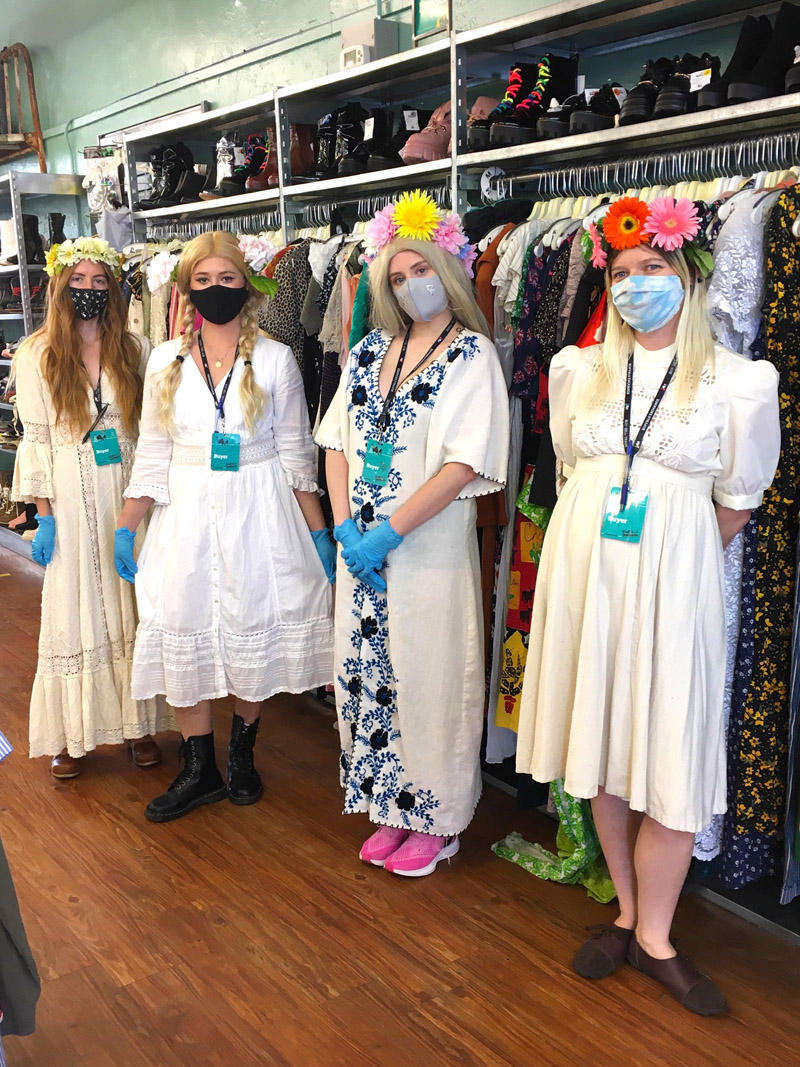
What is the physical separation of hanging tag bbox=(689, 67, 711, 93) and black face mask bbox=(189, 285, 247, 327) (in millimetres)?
1354

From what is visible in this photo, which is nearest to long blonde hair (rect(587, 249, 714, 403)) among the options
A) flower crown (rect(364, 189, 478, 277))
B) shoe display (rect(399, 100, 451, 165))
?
flower crown (rect(364, 189, 478, 277))

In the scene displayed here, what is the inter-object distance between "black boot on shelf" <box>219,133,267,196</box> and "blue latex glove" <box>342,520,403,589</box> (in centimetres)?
245

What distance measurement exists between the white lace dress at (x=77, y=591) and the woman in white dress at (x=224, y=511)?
0.85 ft

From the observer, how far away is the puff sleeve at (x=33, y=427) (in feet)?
10.5

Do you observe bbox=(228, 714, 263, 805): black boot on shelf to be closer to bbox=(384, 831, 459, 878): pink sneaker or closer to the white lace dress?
the white lace dress

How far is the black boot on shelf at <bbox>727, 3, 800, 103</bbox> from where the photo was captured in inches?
96.5

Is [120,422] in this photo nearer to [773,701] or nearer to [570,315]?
[570,315]

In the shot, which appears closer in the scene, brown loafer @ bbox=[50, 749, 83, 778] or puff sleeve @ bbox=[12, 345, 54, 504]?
puff sleeve @ bbox=[12, 345, 54, 504]

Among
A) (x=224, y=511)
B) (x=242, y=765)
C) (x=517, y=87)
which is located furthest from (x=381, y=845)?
(x=517, y=87)

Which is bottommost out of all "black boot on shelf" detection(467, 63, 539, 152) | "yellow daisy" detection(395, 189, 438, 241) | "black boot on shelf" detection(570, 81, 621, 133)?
"yellow daisy" detection(395, 189, 438, 241)

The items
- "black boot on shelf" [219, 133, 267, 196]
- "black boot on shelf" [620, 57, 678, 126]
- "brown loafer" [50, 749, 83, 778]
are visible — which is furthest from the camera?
"black boot on shelf" [219, 133, 267, 196]

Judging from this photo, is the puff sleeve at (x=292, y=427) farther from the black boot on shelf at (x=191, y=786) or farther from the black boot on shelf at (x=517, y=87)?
the black boot on shelf at (x=517, y=87)

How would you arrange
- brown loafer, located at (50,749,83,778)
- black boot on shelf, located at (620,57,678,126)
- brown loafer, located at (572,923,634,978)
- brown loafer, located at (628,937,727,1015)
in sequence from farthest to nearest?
brown loafer, located at (50,749,83,778) → black boot on shelf, located at (620,57,678,126) → brown loafer, located at (572,923,634,978) → brown loafer, located at (628,937,727,1015)

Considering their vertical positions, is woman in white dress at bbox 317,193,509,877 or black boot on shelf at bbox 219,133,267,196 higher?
black boot on shelf at bbox 219,133,267,196
